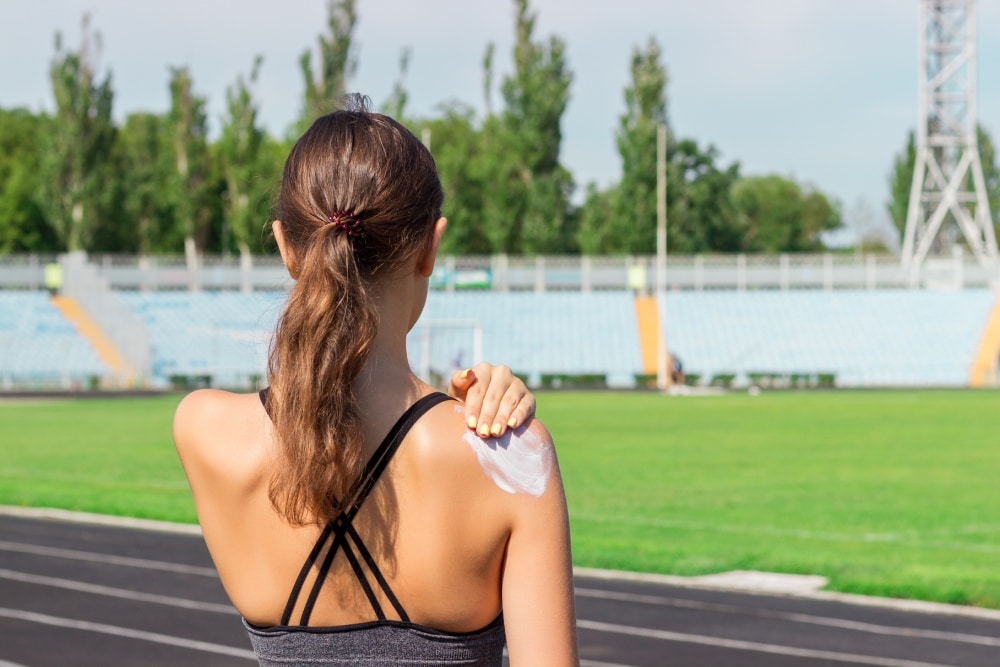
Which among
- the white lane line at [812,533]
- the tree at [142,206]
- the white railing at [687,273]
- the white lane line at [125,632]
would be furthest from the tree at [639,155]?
the white lane line at [125,632]

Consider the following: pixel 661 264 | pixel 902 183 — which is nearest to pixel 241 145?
pixel 661 264

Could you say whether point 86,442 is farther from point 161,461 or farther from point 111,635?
point 111,635

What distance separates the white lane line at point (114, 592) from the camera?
10.0m

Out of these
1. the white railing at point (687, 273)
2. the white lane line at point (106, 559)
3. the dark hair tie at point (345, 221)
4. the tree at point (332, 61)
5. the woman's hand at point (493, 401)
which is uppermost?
the tree at point (332, 61)

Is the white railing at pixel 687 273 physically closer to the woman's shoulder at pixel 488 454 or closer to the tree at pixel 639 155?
the tree at pixel 639 155

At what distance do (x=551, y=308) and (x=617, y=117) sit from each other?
42.1ft

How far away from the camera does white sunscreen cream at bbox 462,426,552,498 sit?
1702 mm

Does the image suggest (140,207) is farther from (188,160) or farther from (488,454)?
(488,454)

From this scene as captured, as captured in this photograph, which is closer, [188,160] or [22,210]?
[188,160]

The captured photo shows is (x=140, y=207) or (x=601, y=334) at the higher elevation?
(x=140, y=207)

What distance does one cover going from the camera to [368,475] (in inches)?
68.7

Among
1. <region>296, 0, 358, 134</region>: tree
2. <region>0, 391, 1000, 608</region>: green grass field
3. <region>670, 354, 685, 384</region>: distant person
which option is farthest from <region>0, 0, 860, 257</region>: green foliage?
<region>0, 391, 1000, 608</region>: green grass field

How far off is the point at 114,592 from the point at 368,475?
958 cm

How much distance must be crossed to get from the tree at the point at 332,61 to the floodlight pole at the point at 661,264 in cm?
1547
